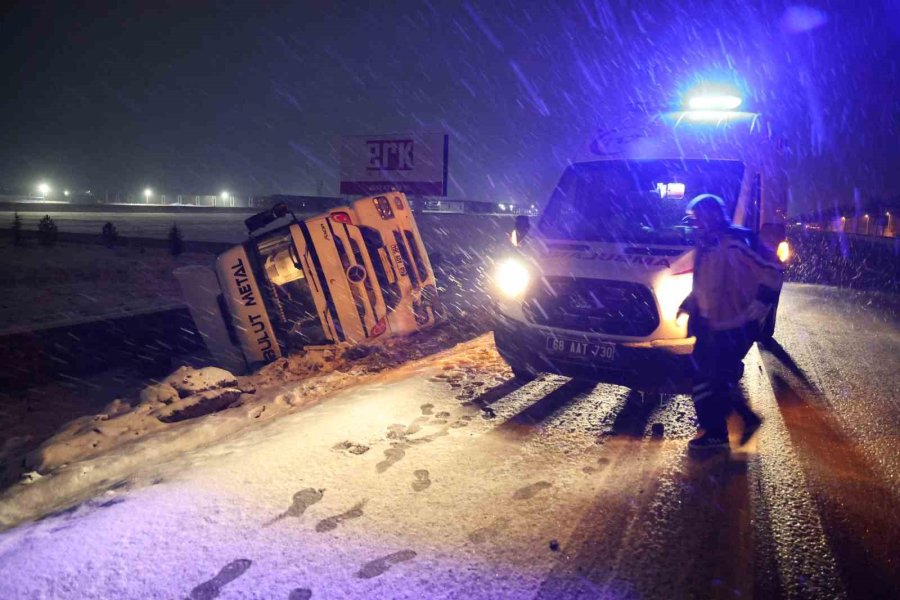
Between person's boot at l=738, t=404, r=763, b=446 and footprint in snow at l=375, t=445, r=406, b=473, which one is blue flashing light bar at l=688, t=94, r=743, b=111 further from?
footprint in snow at l=375, t=445, r=406, b=473

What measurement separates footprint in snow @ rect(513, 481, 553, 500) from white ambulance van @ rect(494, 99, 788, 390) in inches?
56.0

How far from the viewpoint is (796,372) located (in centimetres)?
671

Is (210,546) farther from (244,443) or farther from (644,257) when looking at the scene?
(644,257)

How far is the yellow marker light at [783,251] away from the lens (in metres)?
6.09

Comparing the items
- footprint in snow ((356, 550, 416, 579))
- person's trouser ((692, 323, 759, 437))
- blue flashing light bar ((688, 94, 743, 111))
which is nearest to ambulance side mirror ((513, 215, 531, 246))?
person's trouser ((692, 323, 759, 437))

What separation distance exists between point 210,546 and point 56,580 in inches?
26.5

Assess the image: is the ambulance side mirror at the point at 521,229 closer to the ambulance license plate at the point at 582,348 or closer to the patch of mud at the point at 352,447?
the ambulance license plate at the point at 582,348

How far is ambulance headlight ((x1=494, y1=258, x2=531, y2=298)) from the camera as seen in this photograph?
540cm

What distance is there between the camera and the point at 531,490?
12.3 feet

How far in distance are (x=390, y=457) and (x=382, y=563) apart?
4.35ft

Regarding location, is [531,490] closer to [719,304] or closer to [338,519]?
[338,519]

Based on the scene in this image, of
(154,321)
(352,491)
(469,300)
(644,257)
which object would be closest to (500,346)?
(644,257)

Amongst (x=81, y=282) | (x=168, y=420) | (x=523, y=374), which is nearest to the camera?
(x=168, y=420)

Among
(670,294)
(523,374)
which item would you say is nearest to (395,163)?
(523,374)
